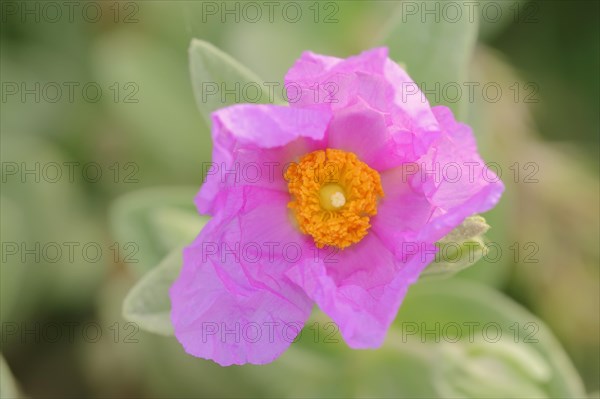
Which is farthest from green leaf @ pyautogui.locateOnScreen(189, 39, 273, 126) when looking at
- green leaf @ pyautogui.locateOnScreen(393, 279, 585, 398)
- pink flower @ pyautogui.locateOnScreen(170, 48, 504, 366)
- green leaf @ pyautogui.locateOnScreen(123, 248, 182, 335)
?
green leaf @ pyautogui.locateOnScreen(393, 279, 585, 398)

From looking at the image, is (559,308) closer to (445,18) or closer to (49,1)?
(445,18)

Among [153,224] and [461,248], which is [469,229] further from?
[153,224]

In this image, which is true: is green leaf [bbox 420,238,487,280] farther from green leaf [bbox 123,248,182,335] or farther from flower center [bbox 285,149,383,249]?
green leaf [bbox 123,248,182,335]

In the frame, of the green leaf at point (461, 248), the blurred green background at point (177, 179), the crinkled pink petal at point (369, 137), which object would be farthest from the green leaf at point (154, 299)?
the green leaf at point (461, 248)

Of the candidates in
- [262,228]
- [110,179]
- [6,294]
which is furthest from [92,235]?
[262,228]

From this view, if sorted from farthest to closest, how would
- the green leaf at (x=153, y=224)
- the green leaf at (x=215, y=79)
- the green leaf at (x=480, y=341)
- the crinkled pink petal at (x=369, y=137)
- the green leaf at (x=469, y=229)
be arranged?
1. the green leaf at (x=153, y=224)
2. the green leaf at (x=480, y=341)
3. the green leaf at (x=215, y=79)
4. the crinkled pink petal at (x=369, y=137)
5. the green leaf at (x=469, y=229)

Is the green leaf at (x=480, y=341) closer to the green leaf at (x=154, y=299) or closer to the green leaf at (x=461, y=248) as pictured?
the green leaf at (x=461, y=248)
